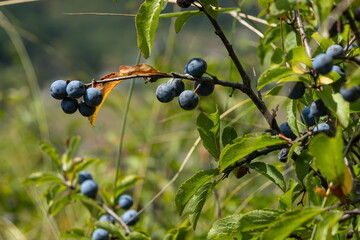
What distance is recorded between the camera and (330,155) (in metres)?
0.65

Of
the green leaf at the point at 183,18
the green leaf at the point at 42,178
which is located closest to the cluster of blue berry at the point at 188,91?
the green leaf at the point at 183,18

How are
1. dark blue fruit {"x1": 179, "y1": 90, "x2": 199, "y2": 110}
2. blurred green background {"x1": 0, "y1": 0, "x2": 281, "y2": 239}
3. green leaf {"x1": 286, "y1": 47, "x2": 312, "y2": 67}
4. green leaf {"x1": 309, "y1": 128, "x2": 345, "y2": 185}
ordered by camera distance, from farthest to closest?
blurred green background {"x1": 0, "y1": 0, "x2": 281, "y2": 239}, dark blue fruit {"x1": 179, "y1": 90, "x2": 199, "y2": 110}, green leaf {"x1": 286, "y1": 47, "x2": 312, "y2": 67}, green leaf {"x1": 309, "y1": 128, "x2": 345, "y2": 185}

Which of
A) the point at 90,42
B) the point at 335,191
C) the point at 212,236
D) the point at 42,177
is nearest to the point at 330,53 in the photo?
the point at 335,191

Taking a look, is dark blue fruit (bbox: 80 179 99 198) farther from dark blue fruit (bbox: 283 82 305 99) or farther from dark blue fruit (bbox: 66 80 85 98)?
dark blue fruit (bbox: 283 82 305 99)

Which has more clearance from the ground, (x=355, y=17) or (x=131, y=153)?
(x=355, y=17)

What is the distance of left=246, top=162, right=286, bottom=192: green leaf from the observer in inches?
33.3

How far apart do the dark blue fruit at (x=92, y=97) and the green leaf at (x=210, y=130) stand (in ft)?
0.54

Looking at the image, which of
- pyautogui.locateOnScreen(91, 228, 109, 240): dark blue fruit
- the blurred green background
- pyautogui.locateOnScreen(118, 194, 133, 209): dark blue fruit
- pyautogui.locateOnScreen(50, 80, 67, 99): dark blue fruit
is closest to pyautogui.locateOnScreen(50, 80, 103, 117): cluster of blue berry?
pyautogui.locateOnScreen(50, 80, 67, 99): dark blue fruit

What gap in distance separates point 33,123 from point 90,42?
14.6 meters

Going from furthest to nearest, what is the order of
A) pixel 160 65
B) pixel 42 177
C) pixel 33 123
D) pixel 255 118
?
pixel 33 123 → pixel 160 65 → pixel 255 118 → pixel 42 177

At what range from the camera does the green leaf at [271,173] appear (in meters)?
0.85

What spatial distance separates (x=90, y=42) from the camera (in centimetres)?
1714

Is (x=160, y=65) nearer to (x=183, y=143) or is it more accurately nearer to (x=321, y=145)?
(x=183, y=143)

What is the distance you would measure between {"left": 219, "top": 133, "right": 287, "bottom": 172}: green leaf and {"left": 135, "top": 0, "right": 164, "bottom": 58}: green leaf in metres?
0.22
